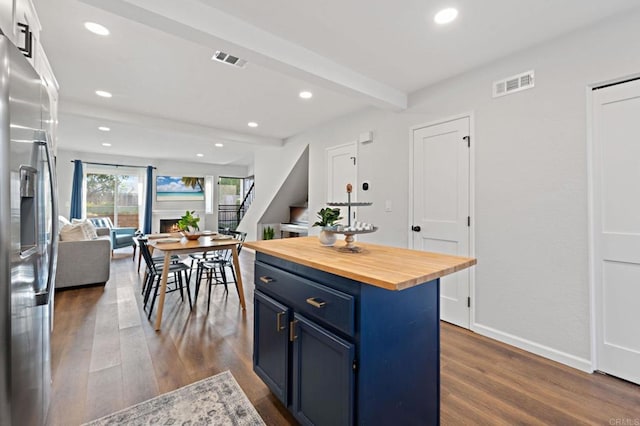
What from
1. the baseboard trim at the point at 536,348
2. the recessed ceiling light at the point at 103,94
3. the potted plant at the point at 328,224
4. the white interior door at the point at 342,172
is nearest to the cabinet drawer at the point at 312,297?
the potted plant at the point at 328,224

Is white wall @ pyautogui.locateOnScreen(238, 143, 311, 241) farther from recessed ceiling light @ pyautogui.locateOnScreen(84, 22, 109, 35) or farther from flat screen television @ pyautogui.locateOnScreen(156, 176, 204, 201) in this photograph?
recessed ceiling light @ pyautogui.locateOnScreen(84, 22, 109, 35)

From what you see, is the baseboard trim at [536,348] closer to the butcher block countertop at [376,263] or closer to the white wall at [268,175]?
the butcher block countertop at [376,263]

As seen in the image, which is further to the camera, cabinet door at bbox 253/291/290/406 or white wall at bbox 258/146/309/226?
white wall at bbox 258/146/309/226

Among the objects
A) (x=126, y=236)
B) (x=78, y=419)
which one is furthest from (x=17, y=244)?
(x=126, y=236)

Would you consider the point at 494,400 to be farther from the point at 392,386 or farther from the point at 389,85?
the point at 389,85

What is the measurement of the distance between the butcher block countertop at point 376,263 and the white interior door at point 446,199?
4.80ft

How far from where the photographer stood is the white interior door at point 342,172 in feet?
14.0

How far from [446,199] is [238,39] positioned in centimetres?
245

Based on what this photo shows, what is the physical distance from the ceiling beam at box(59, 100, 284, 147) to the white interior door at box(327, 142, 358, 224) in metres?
1.78

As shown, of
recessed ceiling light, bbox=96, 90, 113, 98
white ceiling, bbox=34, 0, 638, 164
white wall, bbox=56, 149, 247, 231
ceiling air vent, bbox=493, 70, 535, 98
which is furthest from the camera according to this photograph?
white wall, bbox=56, 149, 247, 231

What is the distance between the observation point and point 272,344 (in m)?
1.73

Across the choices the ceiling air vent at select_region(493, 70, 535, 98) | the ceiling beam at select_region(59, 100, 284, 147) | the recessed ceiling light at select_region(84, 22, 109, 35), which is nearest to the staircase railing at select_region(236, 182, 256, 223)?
the ceiling beam at select_region(59, 100, 284, 147)

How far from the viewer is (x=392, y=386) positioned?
4.24 ft

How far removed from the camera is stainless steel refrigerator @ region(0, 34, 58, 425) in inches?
37.5
